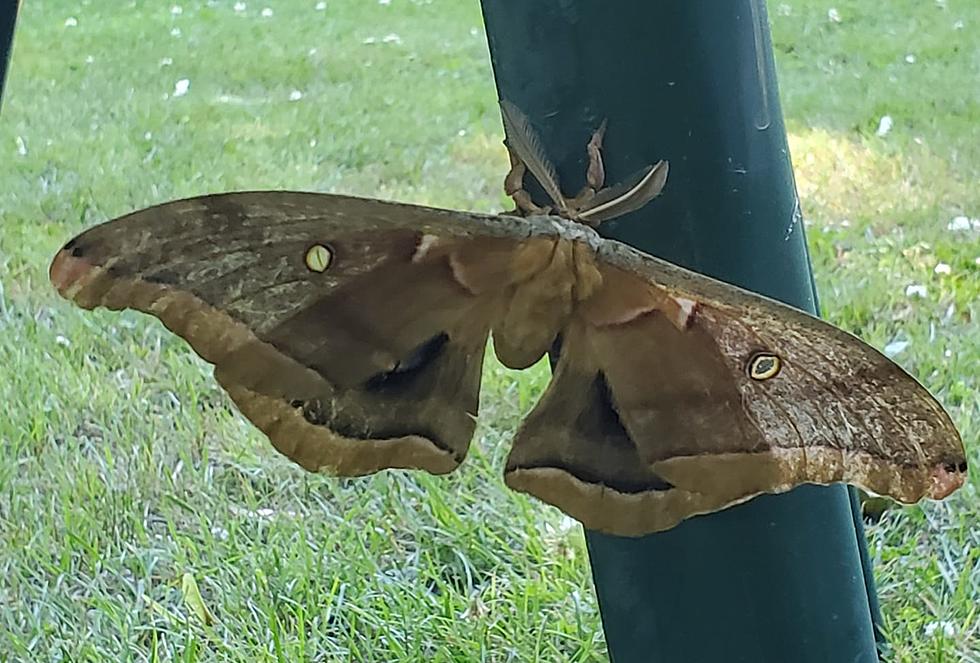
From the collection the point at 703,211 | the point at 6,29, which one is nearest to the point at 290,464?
the point at 6,29

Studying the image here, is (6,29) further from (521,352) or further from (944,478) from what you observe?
(944,478)

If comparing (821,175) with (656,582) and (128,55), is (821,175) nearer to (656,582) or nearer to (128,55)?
(656,582)

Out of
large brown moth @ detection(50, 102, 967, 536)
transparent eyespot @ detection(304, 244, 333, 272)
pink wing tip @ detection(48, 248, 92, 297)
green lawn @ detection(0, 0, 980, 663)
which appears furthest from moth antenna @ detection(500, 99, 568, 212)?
green lawn @ detection(0, 0, 980, 663)

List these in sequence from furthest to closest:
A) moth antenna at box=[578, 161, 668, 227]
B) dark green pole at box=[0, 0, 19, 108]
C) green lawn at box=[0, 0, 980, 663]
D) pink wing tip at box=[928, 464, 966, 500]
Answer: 1. green lawn at box=[0, 0, 980, 663]
2. dark green pole at box=[0, 0, 19, 108]
3. moth antenna at box=[578, 161, 668, 227]
4. pink wing tip at box=[928, 464, 966, 500]

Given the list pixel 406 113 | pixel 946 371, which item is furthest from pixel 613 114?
pixel 406 113

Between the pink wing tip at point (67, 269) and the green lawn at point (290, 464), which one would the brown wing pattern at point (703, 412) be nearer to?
the pink wing tip at point (67, 269)

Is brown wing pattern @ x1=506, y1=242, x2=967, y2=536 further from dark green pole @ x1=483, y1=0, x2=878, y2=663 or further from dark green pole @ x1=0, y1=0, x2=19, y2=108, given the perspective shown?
dark green pole @ x1=0, y1=0, x2=19, y2=108
